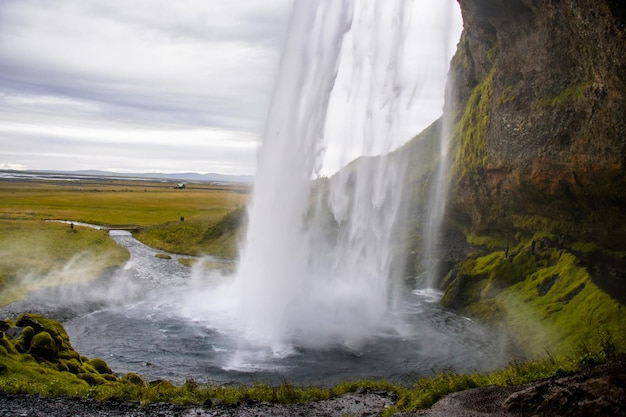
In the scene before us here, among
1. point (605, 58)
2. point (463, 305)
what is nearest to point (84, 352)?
point (463, 305)

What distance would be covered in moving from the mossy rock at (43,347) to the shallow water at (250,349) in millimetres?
3166

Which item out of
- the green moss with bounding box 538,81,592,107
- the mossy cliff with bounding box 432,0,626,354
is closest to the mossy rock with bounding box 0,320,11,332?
the mossy cliff with bounding box 432,0,626,354

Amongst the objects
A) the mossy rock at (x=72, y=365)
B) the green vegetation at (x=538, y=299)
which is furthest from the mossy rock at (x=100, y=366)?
the green vegetation at (x=538, y=299)

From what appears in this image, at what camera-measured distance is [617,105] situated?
25.4m

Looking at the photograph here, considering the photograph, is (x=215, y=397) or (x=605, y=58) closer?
(x=215, y=397)

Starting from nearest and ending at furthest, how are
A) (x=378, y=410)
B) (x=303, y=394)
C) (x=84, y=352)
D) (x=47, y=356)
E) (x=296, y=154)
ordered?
(x=378, y=410)
(x=303, y=394)
(x=47, y=356)
(x=84, y=352)
(x=296, y=154)

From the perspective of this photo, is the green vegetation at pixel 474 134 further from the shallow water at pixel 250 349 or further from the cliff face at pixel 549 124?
the shallow water at pixel 250 349

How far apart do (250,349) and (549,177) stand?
23.2 m

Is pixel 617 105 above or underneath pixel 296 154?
above

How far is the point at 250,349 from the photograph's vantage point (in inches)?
989

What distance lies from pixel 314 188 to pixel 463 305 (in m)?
50.9

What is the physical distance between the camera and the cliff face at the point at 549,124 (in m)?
25.8

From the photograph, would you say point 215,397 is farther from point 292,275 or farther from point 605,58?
point 605,58

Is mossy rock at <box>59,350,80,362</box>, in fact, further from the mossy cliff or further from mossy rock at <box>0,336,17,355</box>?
the mossy cliff
